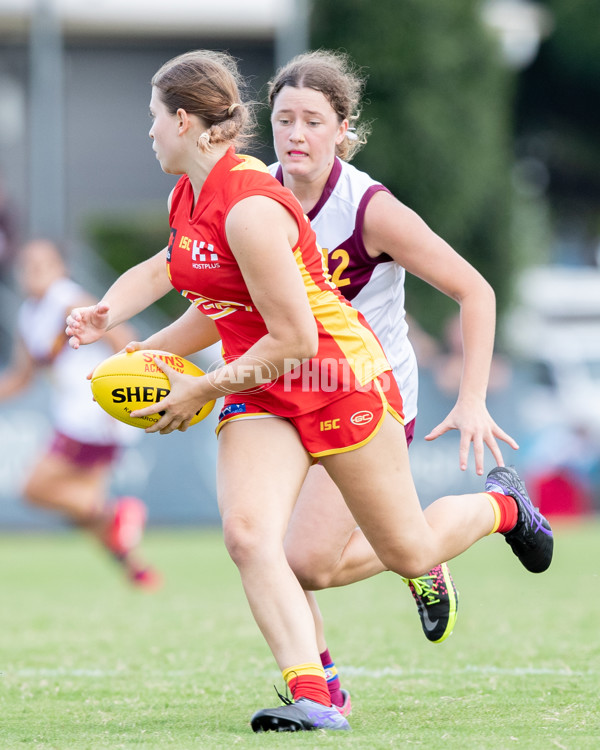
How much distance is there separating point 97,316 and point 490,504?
153 cm

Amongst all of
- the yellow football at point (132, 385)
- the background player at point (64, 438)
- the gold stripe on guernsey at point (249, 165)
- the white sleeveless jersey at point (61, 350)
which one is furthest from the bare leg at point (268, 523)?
the white sleeveless jersey at point (61, 350)

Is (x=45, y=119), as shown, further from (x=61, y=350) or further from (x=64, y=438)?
(x=64, y=438)

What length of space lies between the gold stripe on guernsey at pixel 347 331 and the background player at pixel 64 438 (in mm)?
5177

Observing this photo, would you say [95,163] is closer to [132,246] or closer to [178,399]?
[132,246]

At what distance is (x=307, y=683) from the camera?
3.82 metres

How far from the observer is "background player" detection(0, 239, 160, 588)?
9.17 metres

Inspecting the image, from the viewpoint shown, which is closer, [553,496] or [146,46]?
[553,496]

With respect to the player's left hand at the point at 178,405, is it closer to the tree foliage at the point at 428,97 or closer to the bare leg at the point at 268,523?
the bare leg at the point at 268,523

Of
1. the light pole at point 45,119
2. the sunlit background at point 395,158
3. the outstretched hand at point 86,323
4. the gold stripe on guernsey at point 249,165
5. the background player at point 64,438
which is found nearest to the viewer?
the gold stripe on guernsey at point 249,165

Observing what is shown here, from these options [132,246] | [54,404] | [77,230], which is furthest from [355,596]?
[77,230]

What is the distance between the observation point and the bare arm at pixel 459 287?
4273mm

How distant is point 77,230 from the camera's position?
20.5 m

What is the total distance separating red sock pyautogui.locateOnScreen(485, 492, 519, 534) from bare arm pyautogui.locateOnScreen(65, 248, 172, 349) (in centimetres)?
139

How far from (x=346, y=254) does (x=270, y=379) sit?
69cm
